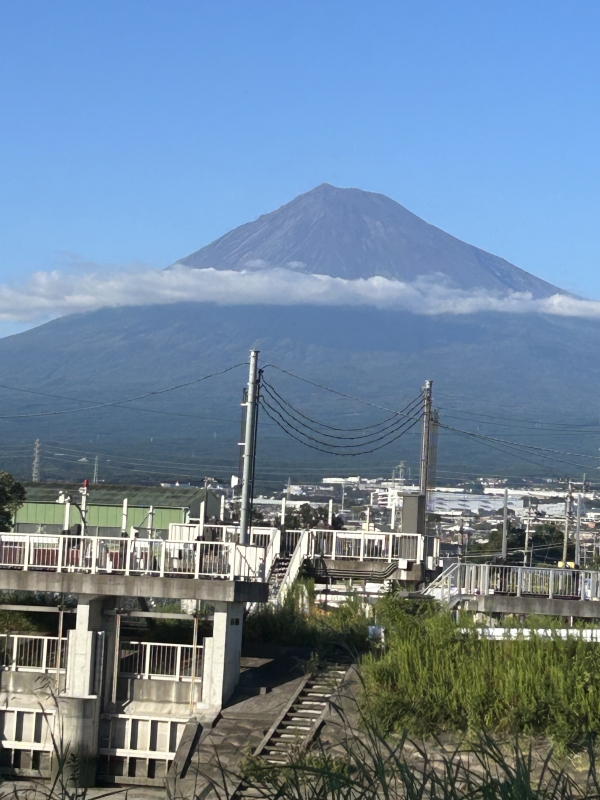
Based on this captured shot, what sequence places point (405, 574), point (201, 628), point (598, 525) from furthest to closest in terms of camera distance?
point (598, 525) → point (405, 574) → point (201, 628)

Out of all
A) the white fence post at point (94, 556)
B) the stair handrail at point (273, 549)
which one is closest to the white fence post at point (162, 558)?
the white fence post at point (94, 556)

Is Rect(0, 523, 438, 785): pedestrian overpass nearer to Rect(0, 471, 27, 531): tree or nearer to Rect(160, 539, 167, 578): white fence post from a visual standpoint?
Rect(160, 539, 167, 578): white fence post

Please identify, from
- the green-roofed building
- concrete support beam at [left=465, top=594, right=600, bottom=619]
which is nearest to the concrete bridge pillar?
concrete support beam at [left=465, top=594, right=600, bottom=619]

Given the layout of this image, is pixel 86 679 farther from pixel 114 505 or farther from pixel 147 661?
pixel 114 505

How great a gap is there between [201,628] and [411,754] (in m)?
7.40

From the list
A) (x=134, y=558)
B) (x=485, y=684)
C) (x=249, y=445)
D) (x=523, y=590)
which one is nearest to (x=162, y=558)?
(x=134, y=558)

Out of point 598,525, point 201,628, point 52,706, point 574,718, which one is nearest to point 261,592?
point 201,628

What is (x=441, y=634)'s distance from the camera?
67.3 ft

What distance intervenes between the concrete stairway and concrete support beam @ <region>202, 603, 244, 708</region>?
4.25ft

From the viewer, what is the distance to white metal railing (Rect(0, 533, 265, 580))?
22.7 m

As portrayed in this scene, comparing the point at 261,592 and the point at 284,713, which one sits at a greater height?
the point at 261,592

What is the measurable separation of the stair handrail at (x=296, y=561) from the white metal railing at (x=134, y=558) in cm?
537

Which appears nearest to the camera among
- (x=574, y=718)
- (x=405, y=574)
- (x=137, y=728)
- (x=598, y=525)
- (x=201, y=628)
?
(x=574, y=718)

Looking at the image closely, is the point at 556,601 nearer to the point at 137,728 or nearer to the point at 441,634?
the point at 441,634
